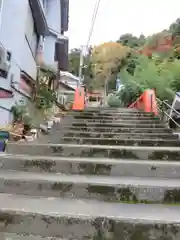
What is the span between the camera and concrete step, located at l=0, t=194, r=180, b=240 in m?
1.94

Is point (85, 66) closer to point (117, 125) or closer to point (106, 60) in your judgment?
point (106, 60)

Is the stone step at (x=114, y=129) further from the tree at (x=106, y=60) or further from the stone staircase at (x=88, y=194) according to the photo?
the tree at (x=106, y=60)

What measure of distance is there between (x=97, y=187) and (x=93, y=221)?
1.73 ft

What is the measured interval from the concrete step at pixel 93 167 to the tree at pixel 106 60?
2552 centimetres

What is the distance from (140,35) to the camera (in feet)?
106

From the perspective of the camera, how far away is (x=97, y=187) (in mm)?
2535

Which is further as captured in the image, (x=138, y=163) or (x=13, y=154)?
(x=13, y=154)

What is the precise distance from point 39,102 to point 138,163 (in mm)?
6615

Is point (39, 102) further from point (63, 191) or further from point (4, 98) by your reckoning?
point (63, 191)

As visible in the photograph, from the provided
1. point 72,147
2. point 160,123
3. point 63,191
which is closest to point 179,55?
point 160,123

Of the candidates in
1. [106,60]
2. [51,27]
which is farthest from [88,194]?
[106,60]

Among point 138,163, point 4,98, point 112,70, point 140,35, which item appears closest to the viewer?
point 138,163

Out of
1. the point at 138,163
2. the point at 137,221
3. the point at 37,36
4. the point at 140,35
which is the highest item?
the point at 140,35

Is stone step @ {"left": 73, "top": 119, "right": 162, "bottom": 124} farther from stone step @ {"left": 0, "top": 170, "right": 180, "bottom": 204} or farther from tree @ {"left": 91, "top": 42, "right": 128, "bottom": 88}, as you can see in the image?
tree @ {"left": 91, "top": 42, "right": 128, "bottom": 88}
